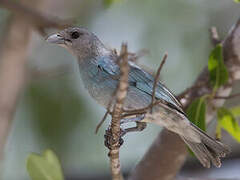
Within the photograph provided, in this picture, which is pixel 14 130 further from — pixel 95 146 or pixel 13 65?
pixel 13 65

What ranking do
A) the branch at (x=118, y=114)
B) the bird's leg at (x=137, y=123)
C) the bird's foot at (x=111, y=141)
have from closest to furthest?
the branch at (x=118, y=114), the bird's foot at (x=111, y=141), the bird's leg at (x=137, y=123)

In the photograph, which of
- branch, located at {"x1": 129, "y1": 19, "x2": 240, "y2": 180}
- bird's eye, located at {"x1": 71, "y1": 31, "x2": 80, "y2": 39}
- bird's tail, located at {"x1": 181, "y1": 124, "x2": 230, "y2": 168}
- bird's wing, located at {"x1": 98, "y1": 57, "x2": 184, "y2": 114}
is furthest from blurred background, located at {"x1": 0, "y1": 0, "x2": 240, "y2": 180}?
bird's wing, located at {"x1": 98, "y1": 57, "x2": 184, "y2": 114}

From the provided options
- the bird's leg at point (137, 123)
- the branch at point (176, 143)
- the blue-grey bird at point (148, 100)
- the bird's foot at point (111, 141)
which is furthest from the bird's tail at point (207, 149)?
the bird's foot at point (111, 141)

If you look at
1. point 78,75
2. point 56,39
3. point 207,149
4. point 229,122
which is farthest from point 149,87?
point 78,75

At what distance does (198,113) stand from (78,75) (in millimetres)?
3875

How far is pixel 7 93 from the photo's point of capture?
4.84m

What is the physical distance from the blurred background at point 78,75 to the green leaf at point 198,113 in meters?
3.14

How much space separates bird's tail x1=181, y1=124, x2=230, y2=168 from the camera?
3.37 metres

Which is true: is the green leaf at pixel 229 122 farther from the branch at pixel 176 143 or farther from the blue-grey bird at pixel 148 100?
the blue-grey bird at pixel 148 100

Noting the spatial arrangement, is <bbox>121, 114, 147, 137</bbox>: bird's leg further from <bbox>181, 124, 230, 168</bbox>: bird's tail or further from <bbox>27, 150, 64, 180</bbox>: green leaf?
<bbox>27, 150, 64, 180</bbox>: green leaf

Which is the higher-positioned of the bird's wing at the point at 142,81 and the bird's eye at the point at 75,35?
the bird's eye at the point at 75,35

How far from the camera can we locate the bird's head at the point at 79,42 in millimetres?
3812

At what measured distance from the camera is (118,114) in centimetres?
266

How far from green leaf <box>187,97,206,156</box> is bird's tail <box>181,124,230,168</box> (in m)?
0.10
